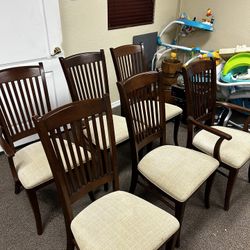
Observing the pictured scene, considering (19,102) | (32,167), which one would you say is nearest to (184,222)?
(32,167)

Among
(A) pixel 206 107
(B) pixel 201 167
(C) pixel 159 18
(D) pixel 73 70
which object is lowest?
(B) pixel 201 167

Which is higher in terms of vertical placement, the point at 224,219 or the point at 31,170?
the point at 31,170

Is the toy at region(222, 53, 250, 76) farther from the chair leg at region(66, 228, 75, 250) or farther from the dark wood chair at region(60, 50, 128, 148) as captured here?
the chair leg at region(66, 228, 75, 250)

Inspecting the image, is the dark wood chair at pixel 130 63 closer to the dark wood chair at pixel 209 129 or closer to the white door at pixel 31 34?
the dark wood chair at pixel 209 129

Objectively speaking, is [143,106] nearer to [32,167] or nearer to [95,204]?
[95,204]

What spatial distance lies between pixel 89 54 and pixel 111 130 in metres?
0.94

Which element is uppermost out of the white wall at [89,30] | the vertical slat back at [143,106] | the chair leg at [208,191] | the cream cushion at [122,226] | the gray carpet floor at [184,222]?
the white wall at [89,30]

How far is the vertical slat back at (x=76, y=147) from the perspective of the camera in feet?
3.33

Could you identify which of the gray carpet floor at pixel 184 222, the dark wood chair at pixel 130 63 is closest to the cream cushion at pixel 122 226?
the gray carpet floor at pixel 184 222

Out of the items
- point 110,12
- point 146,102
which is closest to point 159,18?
point 110,12

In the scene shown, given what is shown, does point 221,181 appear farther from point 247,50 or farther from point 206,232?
point 247,50

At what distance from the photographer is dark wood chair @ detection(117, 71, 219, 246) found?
132cm

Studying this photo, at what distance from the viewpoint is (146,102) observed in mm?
1503

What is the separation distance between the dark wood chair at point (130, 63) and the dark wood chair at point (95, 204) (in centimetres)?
101
